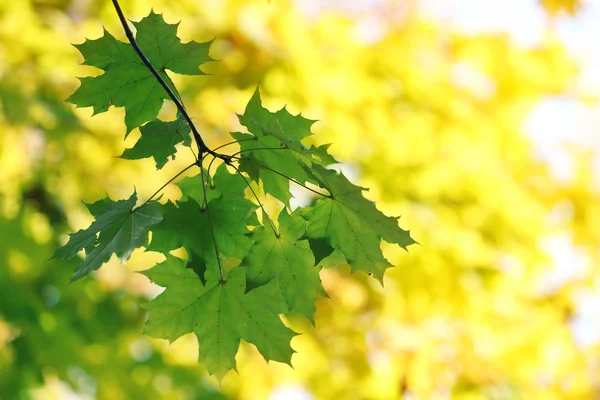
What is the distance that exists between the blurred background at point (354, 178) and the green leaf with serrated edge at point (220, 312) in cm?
151

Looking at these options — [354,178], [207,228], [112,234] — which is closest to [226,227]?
[207,228]

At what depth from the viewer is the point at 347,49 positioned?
2609mm

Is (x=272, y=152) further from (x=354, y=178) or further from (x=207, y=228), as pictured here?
(x=354, y=178)

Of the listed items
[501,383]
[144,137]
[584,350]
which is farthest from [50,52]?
[584,350]

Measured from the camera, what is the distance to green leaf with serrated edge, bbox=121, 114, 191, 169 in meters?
0.72

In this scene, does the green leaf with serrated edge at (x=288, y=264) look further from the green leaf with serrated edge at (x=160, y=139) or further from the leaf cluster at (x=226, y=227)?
the green leaf with serrated edge at (x=160, y=139)

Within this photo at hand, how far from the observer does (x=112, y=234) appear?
25.4 inches

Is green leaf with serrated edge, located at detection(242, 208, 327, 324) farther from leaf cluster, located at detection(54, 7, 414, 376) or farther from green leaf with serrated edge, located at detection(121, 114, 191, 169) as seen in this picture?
green leaf with serrated edge, located at detection(121, 114, 191, 169)

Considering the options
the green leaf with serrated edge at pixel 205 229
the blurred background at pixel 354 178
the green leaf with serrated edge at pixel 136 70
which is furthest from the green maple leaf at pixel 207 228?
the blurred background at pixel 354 178

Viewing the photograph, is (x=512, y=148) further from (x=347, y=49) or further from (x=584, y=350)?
(x=584, y=350)

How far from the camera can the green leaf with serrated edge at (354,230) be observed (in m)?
0.67

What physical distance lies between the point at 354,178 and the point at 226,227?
180cm

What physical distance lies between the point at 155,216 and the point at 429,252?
2117 mm

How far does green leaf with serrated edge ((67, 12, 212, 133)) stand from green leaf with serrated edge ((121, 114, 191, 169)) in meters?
0.03
